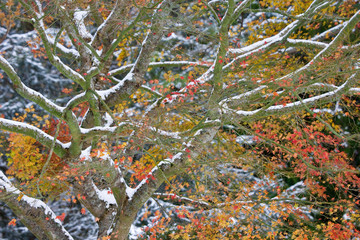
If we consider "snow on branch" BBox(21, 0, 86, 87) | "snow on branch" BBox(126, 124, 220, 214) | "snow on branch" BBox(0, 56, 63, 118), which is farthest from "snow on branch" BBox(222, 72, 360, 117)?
"snow on branch" BBox(0, 56, 63, 118)

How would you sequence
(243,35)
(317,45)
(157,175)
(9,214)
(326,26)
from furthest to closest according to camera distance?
(243,35), (326,26), (9,214), (317,45), (157,175)

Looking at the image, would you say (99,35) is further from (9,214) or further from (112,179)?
(9,214)

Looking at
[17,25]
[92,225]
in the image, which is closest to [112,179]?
[92,225]

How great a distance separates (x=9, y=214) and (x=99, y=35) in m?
7.69

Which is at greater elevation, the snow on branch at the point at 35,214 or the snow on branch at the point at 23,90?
the snow on branch at the point at 23,90

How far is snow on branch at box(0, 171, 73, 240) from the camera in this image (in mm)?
5324

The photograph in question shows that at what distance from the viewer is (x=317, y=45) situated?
6211 millimetres

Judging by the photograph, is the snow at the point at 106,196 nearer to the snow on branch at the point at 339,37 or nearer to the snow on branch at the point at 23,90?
the snow on branch at the point at 23,90

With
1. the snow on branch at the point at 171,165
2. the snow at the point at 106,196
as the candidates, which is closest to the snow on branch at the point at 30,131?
the snow at the point at 106,196

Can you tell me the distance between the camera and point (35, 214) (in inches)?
221

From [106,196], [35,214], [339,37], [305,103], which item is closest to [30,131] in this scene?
[35,214]

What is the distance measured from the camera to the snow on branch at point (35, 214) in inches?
210

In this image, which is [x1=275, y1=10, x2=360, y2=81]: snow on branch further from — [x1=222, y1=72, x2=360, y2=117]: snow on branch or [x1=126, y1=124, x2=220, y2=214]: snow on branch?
[x1=126, y1=124, x2=220, y2=214]: snow on branch

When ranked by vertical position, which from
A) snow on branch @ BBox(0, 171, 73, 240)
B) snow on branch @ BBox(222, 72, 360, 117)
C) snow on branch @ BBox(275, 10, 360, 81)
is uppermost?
snow on branch @ BBox(275, 10, 360, 81)
